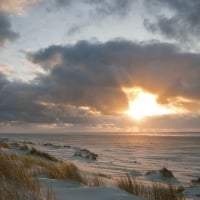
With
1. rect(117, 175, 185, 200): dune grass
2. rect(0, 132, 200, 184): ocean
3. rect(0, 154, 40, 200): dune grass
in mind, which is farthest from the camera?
rect(0, 132, 200, 184): ocean

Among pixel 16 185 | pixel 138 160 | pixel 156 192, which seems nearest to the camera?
pixel 16 185

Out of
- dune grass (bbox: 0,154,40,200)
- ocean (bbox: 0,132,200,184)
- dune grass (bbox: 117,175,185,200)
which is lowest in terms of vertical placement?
ocean (bbox: 0,132,200,184)

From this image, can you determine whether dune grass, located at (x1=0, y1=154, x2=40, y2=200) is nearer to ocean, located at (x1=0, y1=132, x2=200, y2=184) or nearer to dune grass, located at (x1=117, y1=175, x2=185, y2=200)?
dune grass, located at (x1=117, y1=175, x2=185, y2=200)

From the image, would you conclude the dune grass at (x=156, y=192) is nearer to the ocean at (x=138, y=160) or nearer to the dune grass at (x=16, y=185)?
the dune grass at (x=16, y=185)

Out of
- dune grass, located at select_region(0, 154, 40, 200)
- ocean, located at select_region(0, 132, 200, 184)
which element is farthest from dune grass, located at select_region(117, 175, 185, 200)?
→ ocean, located at select_region(0, 132, 200, 184)

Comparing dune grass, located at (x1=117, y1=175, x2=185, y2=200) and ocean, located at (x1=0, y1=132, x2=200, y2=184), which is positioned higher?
dune grass, located at (x1=117, y1=175, x2=185, y2=200)

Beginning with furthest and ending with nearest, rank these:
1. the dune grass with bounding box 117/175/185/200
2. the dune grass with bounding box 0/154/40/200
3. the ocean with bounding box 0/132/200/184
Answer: the ocean with bounding box 0/132/200/184, the dune grass with bounding box 117/175/185/200, the dune grass with bounding box 0/154/40/200

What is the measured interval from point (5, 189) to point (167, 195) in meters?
3.71

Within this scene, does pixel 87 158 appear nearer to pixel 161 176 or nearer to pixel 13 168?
pixel 161 176

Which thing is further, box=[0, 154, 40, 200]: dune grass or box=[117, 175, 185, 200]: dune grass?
box=[117, 175, 185, 200]: dune grass

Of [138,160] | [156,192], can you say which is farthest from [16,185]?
[138,160]

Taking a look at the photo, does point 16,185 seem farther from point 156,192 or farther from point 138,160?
point 138,160

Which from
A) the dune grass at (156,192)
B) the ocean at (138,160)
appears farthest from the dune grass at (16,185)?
the ocean at (138,160)

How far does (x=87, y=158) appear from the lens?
34781 mm
